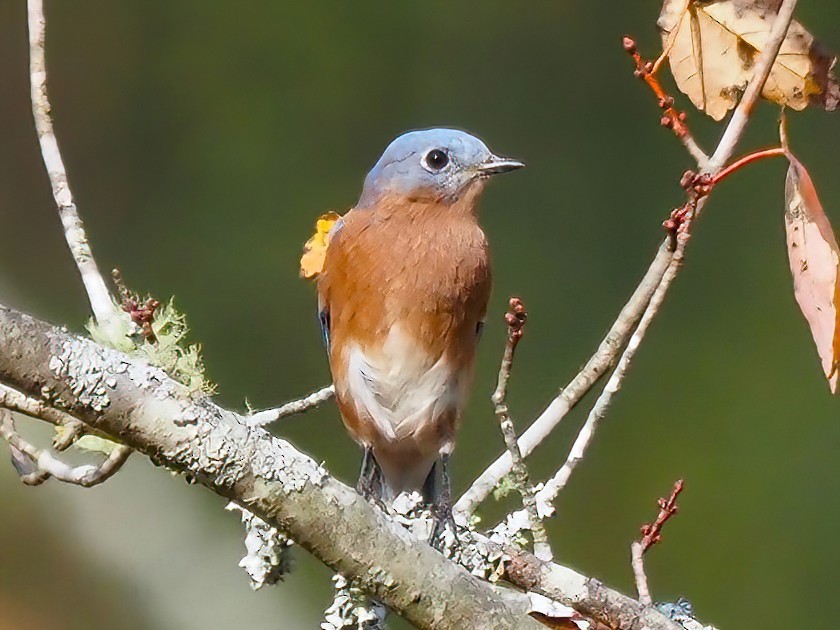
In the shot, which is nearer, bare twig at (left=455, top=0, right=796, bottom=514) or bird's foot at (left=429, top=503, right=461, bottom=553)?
bare twig at (left=455, top=0, right=796, bottom=514)

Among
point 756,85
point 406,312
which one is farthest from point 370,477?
point 756,85

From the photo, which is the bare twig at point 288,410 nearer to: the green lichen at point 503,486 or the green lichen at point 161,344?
the green lichen at point 161,344

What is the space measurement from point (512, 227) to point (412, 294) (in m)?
2.06

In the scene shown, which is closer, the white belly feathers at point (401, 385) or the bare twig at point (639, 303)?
the bare twig at point (639, 303)

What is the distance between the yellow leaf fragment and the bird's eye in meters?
0.19

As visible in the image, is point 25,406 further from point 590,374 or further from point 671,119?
point 671,119

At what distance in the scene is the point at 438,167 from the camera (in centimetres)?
193

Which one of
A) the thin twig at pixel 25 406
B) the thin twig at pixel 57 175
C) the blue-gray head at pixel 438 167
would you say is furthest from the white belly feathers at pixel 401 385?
the thin twig at pixel 25 406

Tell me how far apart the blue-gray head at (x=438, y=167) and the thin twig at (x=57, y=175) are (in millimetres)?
536

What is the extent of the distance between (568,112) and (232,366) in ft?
4.23

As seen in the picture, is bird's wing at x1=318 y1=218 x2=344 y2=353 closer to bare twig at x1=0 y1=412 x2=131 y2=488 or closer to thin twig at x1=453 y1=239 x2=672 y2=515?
thin twig at x1=453 y1=239 x2=672 y2=515

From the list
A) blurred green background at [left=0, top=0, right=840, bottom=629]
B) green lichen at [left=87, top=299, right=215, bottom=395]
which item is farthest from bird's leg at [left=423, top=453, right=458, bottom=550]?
blurred green background at [left=0, top=0, right=840, bottom=629]

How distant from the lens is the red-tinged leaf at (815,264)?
1101mm

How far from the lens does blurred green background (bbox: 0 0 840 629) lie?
12.0 ft
